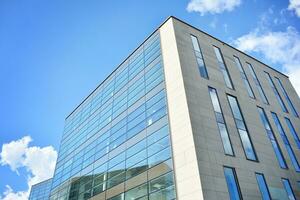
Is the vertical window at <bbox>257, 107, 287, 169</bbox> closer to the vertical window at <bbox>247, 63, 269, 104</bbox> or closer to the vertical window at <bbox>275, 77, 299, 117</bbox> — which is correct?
the vertical window at <bbox>247, 63, 269, 104</bbox>

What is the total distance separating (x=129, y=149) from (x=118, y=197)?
14.0ft

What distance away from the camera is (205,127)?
18953 millimetres

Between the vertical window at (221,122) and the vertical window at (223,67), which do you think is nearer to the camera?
the vertical window at (221,122)

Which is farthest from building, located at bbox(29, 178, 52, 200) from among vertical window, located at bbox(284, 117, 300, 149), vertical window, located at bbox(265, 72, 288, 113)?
vertical window, located at bbox(284, 117, 300, 149)

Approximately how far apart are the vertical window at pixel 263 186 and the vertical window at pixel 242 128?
5.08ft

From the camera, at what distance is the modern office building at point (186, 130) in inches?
697

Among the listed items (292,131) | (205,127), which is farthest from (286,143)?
(205,127)

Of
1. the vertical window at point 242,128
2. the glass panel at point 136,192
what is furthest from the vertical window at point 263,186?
the glass panel at point 136,192

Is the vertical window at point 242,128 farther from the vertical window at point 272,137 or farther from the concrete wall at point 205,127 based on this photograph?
the vertical window at point 272,137

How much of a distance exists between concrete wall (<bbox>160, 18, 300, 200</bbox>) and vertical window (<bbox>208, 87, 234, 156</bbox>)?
0.42m

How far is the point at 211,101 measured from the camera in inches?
856

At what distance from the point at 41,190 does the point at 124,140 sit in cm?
5081

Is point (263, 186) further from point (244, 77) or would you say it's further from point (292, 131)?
point (244, 77)

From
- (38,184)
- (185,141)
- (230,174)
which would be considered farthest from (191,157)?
(38,184)
